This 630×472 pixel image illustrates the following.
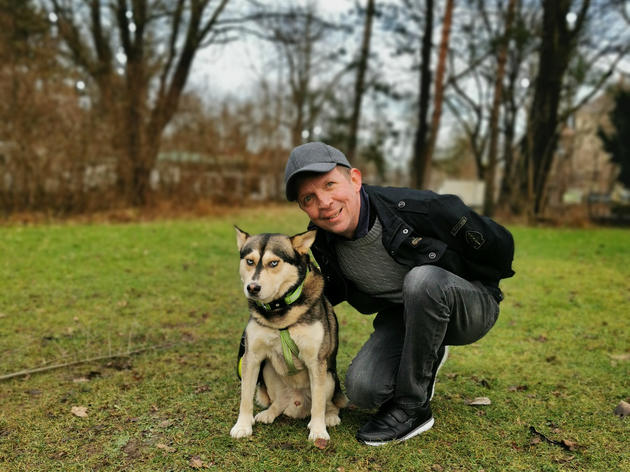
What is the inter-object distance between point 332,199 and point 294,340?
866 millimetres

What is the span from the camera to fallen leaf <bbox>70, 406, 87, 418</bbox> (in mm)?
3311

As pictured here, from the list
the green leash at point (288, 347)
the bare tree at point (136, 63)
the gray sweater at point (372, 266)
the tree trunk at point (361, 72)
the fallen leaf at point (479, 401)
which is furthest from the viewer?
the tree trunk at point (361, 72)

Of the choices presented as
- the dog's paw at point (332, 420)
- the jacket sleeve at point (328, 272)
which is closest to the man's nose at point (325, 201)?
the jacket sleeve at point (328, 272)

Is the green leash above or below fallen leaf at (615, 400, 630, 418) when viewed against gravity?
above

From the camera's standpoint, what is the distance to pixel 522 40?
19.3m

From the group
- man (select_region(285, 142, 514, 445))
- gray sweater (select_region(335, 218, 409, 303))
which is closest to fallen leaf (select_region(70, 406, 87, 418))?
man (select_region(285, 142, 514, 445))

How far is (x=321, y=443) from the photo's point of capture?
2977 millimetres

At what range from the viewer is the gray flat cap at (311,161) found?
294 centimetres

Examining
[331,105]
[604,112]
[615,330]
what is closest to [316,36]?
[331,105]

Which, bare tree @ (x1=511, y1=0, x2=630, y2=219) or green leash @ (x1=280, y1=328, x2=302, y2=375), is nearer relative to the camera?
green leash @ (x1=280, y1=328, x2=302, y2=375)

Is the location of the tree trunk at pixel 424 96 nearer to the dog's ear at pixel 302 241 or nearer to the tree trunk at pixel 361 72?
the tree trunk at pixel 361 72

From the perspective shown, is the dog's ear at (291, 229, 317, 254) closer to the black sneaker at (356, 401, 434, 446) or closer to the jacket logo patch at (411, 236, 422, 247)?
the jacket logo patch at (411, 236, 422, 247)

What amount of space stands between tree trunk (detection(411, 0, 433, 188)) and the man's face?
17491mm

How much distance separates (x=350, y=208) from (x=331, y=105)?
98.5 ft
